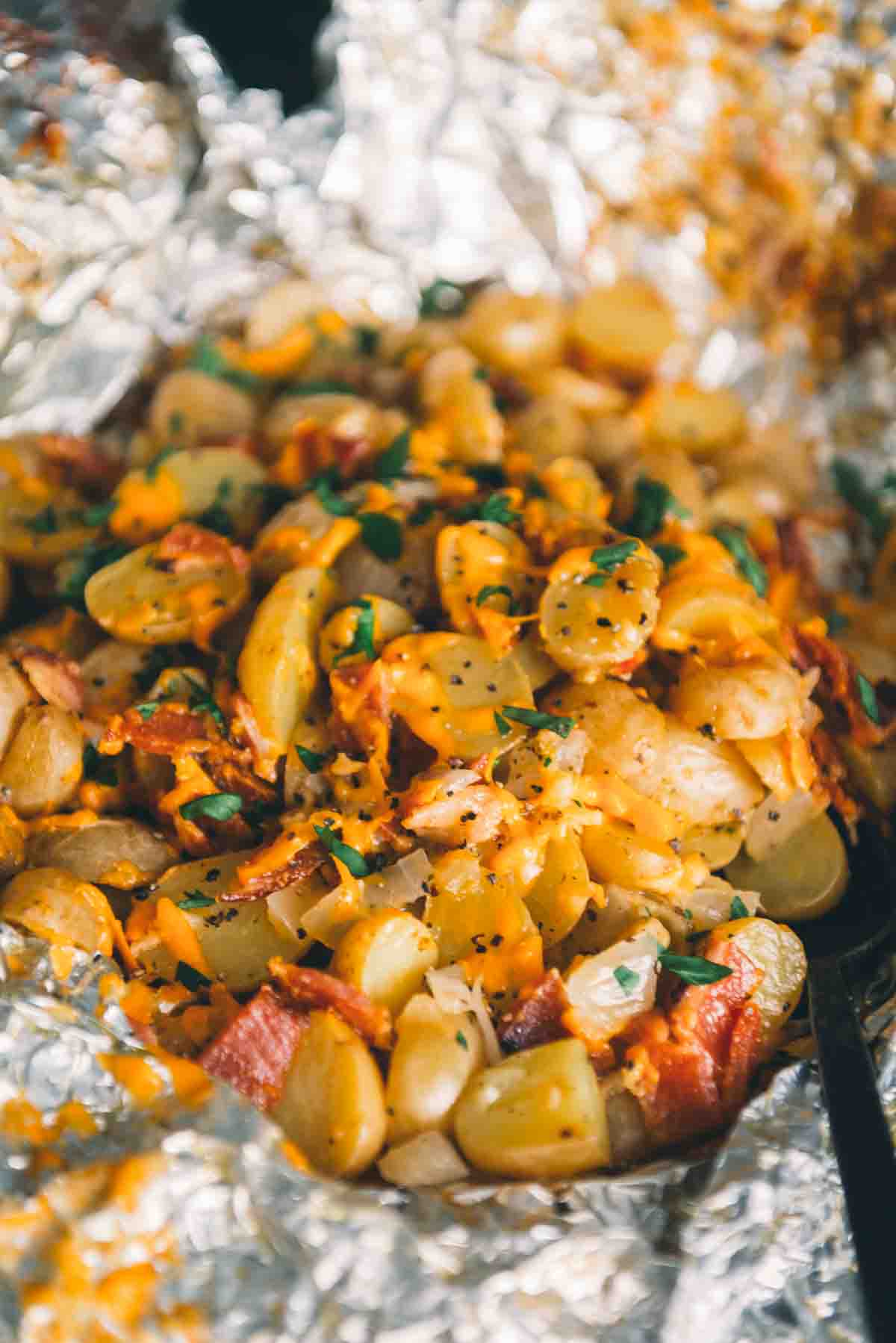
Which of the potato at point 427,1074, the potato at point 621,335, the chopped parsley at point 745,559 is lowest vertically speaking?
the potato at point 427,1074

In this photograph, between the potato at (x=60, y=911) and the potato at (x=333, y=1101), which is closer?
the potato at (x=333, y=1101)

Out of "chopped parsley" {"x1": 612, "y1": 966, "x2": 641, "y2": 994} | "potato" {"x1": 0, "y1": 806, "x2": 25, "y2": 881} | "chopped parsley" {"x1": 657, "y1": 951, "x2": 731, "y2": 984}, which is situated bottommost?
"potato" {"x1": 0, "y1": 806, "x2": 25, "y2": 881}

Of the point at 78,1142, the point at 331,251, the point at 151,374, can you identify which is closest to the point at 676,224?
the point at 331,251

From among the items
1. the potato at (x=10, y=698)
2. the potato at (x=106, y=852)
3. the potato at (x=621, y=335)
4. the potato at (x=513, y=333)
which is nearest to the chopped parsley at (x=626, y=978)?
the potato at (x=106, y=852)

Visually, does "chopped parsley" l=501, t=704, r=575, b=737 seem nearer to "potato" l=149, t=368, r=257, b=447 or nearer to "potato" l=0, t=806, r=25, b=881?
"potato" l=0, t=806, r=25, b=881

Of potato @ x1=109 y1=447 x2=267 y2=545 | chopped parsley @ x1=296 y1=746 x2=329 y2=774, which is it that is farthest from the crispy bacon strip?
potato @ x1=109 y1=447 x2=267 y2=545

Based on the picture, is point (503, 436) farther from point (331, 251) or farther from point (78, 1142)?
point (78, 1142)

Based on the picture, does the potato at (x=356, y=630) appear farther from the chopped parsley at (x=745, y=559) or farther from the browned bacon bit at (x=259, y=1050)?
the chopped parsley at (x=745, y=559)
